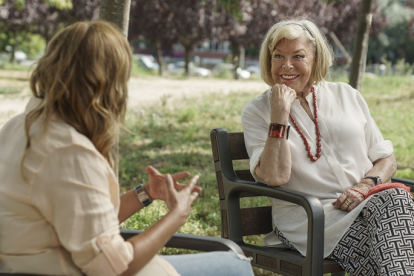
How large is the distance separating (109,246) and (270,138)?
63.4 inches

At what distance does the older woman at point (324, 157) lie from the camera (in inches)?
127

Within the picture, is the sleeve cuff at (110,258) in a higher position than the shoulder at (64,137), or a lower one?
lower

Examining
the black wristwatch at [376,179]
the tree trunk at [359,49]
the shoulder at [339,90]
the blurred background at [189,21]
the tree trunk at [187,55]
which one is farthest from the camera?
the blurred background at [189,21]

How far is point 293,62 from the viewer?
379 centimetres

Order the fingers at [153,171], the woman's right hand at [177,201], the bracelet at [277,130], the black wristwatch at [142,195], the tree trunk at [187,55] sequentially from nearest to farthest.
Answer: the woman's right hand at [177,201]
the fingers at [153,171]
the black wristwatch at [142,195]
the bracelet at [277,130]
the tree trunk at [187,55]

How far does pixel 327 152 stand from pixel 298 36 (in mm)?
665

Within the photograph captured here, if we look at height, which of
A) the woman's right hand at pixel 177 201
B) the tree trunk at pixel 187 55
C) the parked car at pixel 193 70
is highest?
the woman's right hand at pixel 177 201

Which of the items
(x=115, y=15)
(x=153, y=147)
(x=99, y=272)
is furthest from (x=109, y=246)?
(x=153, y=147)

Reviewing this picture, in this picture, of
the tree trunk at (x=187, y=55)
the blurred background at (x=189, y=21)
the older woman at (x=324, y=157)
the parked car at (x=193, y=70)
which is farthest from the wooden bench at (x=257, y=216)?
the tree trunk at (x=187, y=55)

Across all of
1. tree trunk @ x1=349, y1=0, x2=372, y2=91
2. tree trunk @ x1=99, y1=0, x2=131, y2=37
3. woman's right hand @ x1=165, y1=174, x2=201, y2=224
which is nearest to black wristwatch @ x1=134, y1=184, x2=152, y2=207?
woman's right hand @ x1=165, y1=174, x2=201, y2=224

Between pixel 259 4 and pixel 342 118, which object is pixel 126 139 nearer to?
pixel 342 118

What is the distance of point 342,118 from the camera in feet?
12.5

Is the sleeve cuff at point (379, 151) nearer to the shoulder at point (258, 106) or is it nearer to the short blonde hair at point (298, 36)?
the short blonde hair at point (298, 36)

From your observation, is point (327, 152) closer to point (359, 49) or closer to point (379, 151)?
point (379, 151)
